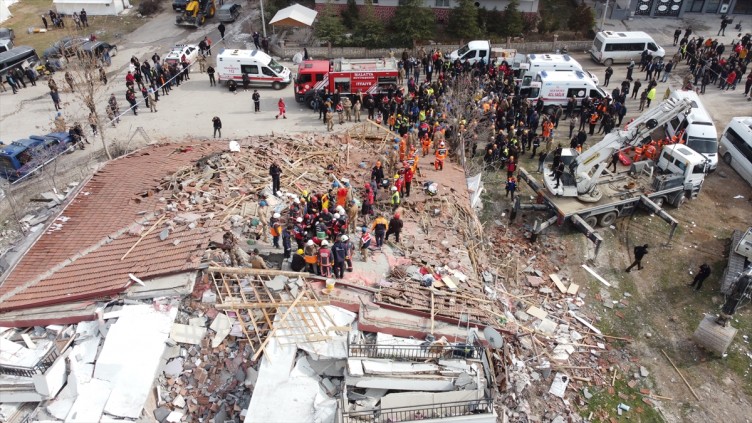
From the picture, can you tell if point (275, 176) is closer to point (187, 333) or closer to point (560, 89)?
point (187, 333)

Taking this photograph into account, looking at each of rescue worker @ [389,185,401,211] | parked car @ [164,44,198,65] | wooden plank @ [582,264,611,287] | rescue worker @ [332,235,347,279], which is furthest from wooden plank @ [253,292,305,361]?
parked car @ [164,44,198,65]

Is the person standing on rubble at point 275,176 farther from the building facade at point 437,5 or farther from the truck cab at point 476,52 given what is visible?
the building facade at point 437,5

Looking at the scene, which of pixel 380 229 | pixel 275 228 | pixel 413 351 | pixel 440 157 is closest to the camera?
pixel 413 351

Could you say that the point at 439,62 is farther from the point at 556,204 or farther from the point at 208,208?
the point at 208,208

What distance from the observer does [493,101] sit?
1019 inches

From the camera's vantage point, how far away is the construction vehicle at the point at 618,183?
18.6 metres

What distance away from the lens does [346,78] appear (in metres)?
27.3

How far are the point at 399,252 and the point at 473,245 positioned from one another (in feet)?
9.33

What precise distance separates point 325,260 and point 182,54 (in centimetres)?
2251

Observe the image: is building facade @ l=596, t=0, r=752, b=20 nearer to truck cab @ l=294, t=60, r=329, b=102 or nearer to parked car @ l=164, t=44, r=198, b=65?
truck cab @ l=294, t=60, r=329, b=102

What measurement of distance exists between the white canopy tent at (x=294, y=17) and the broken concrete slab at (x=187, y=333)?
23922 mm

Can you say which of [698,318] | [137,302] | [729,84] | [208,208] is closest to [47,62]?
[208,208]

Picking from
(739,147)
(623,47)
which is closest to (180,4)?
(623,47)

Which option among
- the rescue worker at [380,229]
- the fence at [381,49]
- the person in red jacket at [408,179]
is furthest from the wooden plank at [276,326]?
the fence at [381,49]
